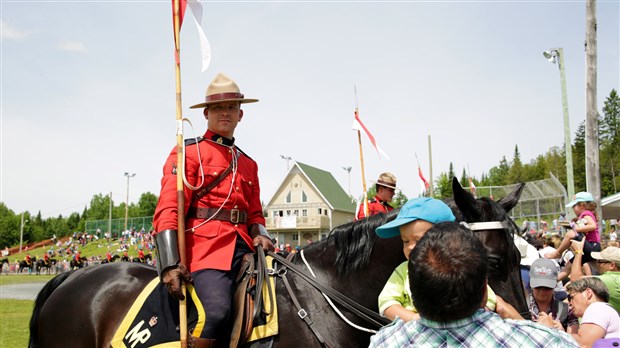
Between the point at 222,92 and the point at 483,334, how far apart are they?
288cm

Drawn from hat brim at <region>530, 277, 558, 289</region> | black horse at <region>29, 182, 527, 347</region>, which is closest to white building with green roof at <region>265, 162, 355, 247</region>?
hat brim at <region>530, 277, 558, 289</region>

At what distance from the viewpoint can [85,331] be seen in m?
4.11

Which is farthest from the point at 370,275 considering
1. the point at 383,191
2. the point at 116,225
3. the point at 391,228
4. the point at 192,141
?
the point at 116,225

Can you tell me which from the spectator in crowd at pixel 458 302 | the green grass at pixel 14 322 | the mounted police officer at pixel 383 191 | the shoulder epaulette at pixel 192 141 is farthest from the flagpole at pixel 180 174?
the green grass at pixel 14 322

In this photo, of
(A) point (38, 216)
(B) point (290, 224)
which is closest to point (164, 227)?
(B) point (290, 224)

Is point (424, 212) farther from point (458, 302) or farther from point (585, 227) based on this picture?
point (585, 227)

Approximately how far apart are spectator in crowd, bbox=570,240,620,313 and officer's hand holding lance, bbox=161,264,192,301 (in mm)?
4361

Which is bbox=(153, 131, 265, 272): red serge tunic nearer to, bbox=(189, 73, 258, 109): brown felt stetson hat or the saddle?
the saddle

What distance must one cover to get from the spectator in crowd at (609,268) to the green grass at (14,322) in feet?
32.8

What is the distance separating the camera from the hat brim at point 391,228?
2.69 m

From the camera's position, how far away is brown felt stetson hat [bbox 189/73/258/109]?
3877mm

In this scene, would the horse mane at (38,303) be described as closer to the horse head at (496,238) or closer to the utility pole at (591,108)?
the horse head at (496,238)

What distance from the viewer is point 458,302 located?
60.6 inches

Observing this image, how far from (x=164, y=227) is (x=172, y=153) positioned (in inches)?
25.0
